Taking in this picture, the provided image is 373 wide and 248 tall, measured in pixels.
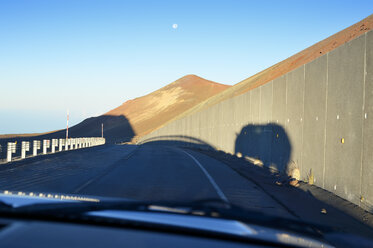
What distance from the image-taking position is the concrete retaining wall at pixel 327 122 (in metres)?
9.06

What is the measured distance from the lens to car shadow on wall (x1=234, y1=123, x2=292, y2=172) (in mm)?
15809

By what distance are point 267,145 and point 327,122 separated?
24.3 ft

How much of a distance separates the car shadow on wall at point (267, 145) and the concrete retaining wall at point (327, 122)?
0.06 feet

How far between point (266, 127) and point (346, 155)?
31.5 ft

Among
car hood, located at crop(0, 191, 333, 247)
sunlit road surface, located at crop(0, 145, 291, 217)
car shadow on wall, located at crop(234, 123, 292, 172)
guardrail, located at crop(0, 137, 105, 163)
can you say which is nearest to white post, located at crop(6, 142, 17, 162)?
guardrail, located at crop(0, 137, 105, 163)

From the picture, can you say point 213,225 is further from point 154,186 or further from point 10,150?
point 10,150

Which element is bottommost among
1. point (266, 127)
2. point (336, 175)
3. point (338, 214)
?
point (338, 214)

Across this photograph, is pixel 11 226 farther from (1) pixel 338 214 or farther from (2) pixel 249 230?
(1) pixel 338 214

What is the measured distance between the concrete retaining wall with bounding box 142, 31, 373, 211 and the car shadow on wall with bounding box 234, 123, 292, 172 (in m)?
0.02

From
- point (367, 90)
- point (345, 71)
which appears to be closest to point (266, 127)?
point (345, 71)

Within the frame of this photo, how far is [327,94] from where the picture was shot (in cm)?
1163

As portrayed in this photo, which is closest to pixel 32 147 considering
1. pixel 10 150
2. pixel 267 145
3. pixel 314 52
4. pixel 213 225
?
pixel 10 150

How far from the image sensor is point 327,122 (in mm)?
11406

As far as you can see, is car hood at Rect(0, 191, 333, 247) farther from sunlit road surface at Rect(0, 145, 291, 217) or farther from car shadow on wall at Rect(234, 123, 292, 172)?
car shadow on wall at Rect(234, 123, 292, 172)
